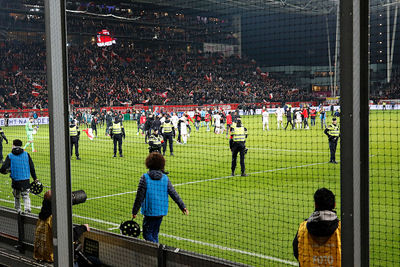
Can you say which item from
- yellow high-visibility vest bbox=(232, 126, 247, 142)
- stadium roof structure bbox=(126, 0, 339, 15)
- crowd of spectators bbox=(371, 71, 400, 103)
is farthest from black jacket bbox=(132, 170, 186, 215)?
crowd of spectators bbox=(371, 71, 400, 103)

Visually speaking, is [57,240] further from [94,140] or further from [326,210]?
[94,140]

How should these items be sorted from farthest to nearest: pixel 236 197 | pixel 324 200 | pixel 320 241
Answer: pixel 236 197 < pixel 324 200 < pixel 320 241

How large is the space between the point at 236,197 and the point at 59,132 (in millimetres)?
8356

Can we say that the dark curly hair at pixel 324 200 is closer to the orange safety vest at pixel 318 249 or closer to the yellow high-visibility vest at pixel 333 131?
the orange safety vest at pixel 318 249

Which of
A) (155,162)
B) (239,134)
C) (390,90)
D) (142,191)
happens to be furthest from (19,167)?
(390,90)

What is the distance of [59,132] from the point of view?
10.9ft

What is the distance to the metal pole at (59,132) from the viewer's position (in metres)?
3.29

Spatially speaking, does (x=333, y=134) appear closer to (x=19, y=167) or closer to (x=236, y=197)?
(x=236, y=197)

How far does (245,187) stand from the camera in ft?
41.3

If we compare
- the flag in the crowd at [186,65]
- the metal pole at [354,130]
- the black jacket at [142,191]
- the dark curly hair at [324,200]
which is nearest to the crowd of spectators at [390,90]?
the flag in the crowd at [186,65]

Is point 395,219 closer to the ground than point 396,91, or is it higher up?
closer to the ground

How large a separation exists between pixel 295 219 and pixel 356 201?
742cm

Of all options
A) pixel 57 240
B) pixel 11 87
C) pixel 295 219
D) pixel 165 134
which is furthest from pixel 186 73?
pixel 57 240

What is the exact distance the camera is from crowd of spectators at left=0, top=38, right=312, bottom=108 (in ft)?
123
